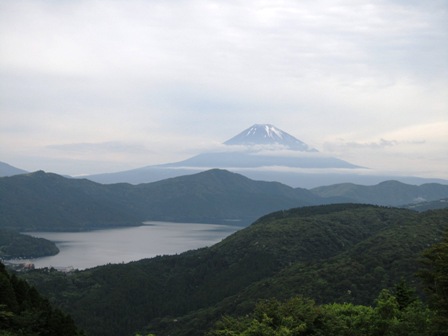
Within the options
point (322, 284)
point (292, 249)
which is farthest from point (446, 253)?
point (292, 249)

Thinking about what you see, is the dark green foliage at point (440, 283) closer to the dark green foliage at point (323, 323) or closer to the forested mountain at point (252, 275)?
the dark green foliage at point (323, 323)

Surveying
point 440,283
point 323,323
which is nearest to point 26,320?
point 323,323

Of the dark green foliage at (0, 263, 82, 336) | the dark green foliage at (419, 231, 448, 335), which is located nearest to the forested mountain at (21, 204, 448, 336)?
the dark green foliage at (419, 231, 448, 335)

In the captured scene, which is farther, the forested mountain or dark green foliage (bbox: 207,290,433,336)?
the forested mountain

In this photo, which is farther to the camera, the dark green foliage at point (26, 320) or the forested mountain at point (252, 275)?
the forested mountain at point (252, 275)

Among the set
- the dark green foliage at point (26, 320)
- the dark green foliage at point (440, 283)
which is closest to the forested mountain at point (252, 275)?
the dark green foliage at point (440, 283)

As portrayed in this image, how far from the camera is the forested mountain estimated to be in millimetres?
90250

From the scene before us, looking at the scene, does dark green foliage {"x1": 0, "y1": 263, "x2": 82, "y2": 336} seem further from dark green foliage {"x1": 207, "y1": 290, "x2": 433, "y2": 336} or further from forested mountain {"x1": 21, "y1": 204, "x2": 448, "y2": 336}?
forested mountain {"x1": 21, "y1": 204, "x2": 448, "y2": 336}

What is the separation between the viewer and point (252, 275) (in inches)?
5487

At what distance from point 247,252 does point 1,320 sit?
13749 cm

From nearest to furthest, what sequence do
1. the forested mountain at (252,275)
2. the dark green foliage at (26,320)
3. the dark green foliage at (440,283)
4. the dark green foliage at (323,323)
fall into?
the dark green foliage at (440,283), the dark green foliage at (323,323), the dark green foliage at (26,320), the forested mountain at (252,275)

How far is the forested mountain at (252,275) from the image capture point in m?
90.2

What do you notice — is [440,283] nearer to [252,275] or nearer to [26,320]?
[26,320]

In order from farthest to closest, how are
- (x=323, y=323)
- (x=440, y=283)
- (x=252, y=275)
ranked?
(x=252, y=275), (x=323, y=323), (x=440, y=283)
